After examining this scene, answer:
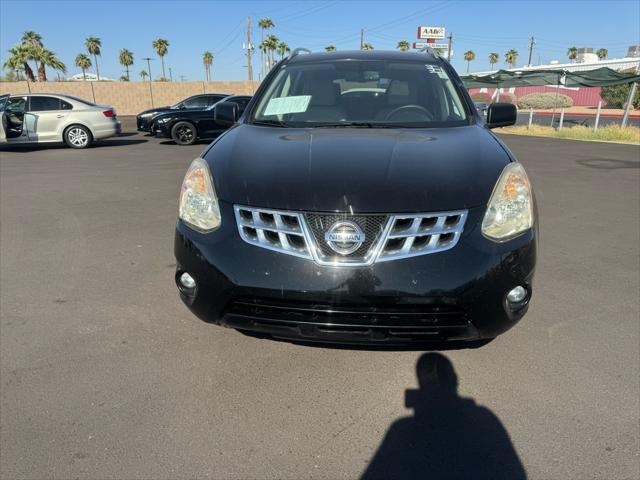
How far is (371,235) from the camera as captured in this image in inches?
77.1

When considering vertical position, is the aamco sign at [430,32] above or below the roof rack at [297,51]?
above

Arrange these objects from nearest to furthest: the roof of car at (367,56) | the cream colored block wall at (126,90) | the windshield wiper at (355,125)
Answer: the windshield wiper at (355,125) < the roof of car at (367,56) < the cream colored block wall at (126,90)

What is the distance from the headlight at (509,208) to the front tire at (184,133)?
41.6 ft

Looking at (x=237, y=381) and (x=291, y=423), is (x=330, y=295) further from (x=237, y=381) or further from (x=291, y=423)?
(x=237, y=381)

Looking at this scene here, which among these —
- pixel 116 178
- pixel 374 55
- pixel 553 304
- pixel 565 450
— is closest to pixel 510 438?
pixel 565 450

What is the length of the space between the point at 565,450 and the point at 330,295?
1.20 meters

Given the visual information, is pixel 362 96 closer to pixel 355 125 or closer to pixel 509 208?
pixel 355 125

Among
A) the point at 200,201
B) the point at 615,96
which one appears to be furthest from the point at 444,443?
the point at 615,96

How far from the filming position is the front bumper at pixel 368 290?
1.93 meters

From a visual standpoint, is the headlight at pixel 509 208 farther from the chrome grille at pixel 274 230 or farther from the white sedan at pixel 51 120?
the white sedan at pixel 51 120

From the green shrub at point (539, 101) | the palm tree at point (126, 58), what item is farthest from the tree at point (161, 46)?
the green shrub at point (539, 101)

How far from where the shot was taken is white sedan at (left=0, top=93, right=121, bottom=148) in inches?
468

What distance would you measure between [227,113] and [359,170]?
6.17 feet

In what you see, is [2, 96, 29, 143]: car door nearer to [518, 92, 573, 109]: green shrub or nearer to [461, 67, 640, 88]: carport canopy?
[461, 67, 640, 88]: carport canopy
